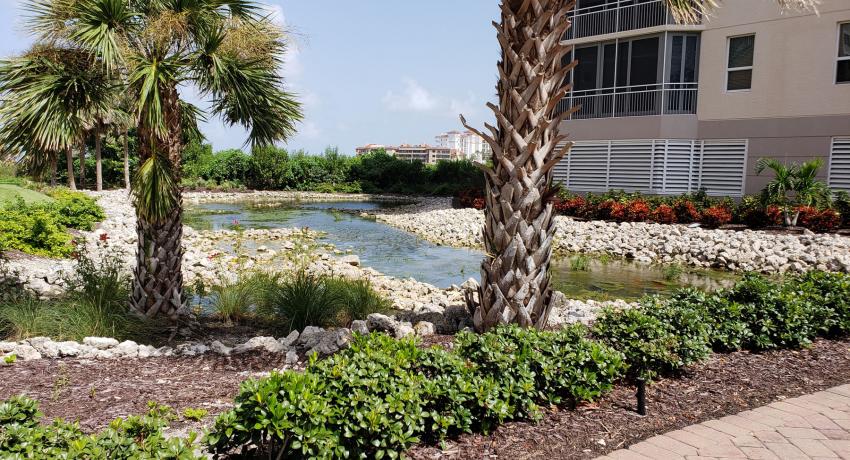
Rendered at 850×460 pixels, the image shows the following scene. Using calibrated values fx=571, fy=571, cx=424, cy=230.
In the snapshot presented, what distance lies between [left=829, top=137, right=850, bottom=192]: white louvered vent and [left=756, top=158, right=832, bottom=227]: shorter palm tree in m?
1.62

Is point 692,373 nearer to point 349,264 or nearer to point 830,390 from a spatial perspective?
point 830,390

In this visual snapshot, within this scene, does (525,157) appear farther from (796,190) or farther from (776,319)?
(796,190)

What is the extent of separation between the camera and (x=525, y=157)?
15.9 ft

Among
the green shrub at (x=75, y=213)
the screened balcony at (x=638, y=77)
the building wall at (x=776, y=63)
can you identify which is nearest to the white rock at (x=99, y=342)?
the green shrub at (x=75, y=213)

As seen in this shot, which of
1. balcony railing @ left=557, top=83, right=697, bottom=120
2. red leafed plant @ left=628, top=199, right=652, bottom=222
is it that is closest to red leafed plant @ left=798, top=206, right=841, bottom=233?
red leafed plant @ left=628, top=199, right=652, bottom=222

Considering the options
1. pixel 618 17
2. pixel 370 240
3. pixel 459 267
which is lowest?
pixel 459 267

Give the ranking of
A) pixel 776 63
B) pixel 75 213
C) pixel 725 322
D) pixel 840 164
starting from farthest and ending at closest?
pixel 776 63 → pixel 840 164 → pixel 75 213 → pixel 725 322

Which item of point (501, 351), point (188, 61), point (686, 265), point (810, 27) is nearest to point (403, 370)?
point (501, 351)

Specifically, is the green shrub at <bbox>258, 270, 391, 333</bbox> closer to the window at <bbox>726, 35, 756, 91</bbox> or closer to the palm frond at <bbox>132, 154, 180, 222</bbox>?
the palm frond at <bbox>132, 154, 180, 222</bbox>

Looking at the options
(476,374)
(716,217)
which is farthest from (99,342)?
(716,217)

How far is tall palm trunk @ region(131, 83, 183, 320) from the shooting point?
6.30m

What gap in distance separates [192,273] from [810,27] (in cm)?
1872

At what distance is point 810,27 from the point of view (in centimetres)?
1734

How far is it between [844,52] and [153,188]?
19.4m
